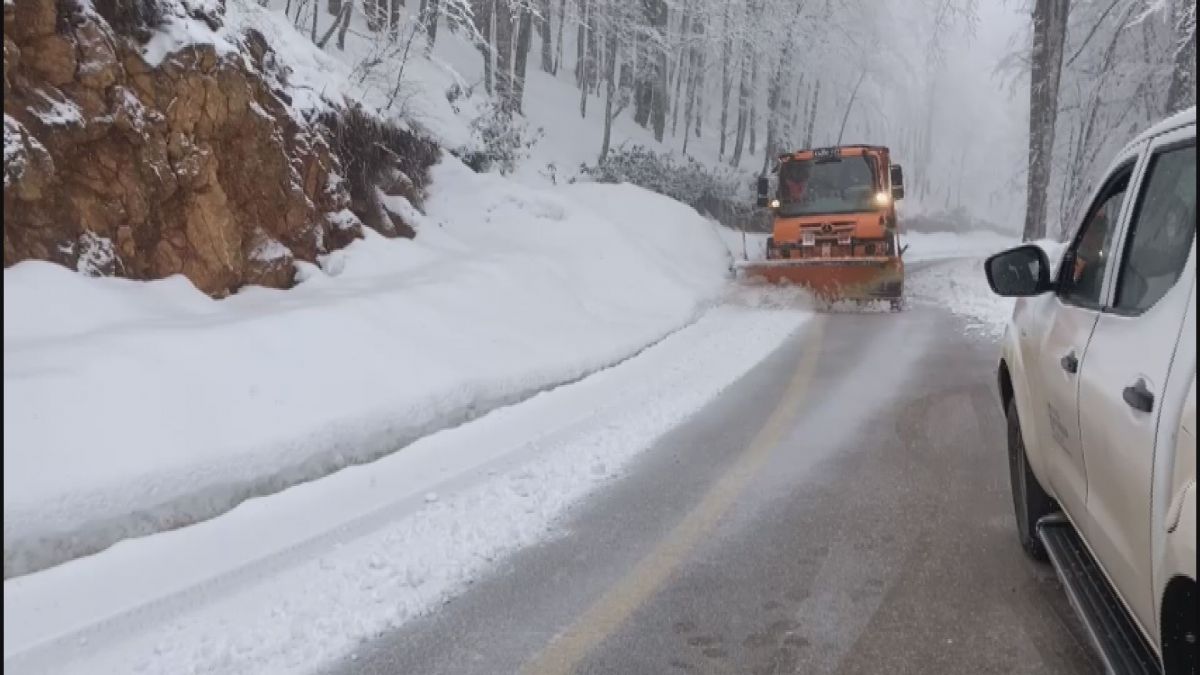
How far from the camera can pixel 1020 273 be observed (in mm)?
3725

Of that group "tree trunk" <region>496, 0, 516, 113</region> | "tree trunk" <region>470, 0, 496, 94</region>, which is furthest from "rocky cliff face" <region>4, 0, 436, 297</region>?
"tree trunk" <region>470, 0, 496, 94</region>

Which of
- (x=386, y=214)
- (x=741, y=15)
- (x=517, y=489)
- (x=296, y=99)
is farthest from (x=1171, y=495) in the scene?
(x=741, y=15)

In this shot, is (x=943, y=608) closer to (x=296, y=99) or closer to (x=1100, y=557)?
(x=1100, y=557)

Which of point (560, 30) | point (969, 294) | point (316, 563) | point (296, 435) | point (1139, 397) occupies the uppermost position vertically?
point (560, 30)

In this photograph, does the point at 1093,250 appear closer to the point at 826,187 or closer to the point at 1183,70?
the point at 826,187

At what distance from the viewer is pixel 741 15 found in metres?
31.6

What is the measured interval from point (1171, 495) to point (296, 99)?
930cm

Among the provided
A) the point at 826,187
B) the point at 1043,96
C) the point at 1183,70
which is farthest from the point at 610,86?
the point at 1183,70

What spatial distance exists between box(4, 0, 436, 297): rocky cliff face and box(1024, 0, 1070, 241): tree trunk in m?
15.7

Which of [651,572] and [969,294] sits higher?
[969,294]

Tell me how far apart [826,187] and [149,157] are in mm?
12000

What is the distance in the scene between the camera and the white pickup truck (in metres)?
2.13

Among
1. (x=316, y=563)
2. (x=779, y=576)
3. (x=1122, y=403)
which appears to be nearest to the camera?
(x=1122, y=403)

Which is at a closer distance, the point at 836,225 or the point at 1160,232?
the point at 1160,232
